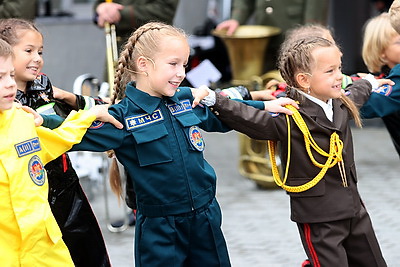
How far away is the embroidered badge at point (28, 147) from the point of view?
329 centimetres

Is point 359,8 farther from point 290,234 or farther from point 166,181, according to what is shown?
point 166,181

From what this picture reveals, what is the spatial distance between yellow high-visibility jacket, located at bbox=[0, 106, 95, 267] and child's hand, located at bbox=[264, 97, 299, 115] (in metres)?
1.02

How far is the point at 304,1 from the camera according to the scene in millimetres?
6605

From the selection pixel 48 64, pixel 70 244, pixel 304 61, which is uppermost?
pixel 304 61

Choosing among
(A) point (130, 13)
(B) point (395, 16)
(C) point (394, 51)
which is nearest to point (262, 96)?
(B) point (395, 16)

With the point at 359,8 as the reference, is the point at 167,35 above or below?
above

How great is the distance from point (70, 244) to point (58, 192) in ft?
0.83

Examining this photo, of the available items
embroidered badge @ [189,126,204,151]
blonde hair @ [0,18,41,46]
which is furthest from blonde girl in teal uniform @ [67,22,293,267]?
blonde hair @ [0,18,41,46]

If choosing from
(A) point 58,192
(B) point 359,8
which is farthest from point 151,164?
(B) point 359,8

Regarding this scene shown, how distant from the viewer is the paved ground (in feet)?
17.4

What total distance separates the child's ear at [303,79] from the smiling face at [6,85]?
127cm

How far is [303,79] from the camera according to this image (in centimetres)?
393

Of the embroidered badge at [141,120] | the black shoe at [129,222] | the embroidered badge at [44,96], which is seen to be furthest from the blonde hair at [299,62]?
the black shoe at [129,222]

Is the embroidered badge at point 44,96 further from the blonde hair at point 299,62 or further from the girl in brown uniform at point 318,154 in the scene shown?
the blonde hair at point 299,62
